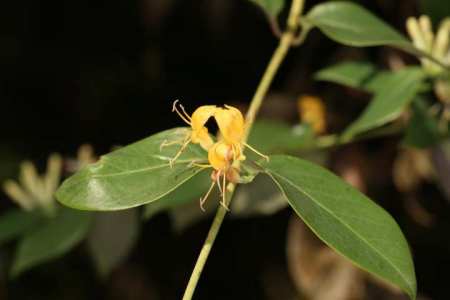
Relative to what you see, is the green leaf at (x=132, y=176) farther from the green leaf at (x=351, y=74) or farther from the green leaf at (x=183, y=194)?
the green leaf at (x=351, y=74)

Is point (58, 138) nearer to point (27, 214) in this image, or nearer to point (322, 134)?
point (27, 214)

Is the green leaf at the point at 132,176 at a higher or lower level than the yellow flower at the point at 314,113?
higher

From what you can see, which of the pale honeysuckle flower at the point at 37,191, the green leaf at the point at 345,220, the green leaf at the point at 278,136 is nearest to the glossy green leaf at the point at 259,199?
the green leaf at the point at 278,136

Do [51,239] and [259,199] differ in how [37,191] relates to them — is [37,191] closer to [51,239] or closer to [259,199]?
[51,239]

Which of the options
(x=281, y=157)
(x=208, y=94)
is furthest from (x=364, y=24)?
(x=208, y=94)

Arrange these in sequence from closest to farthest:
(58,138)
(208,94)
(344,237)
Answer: (344,237)
(208,94)
(58,138)

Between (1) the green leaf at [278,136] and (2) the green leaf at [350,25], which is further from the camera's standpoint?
(1) the green leaf at [278,136]

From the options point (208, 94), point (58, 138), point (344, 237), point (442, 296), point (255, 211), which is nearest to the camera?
point (344, 237)
